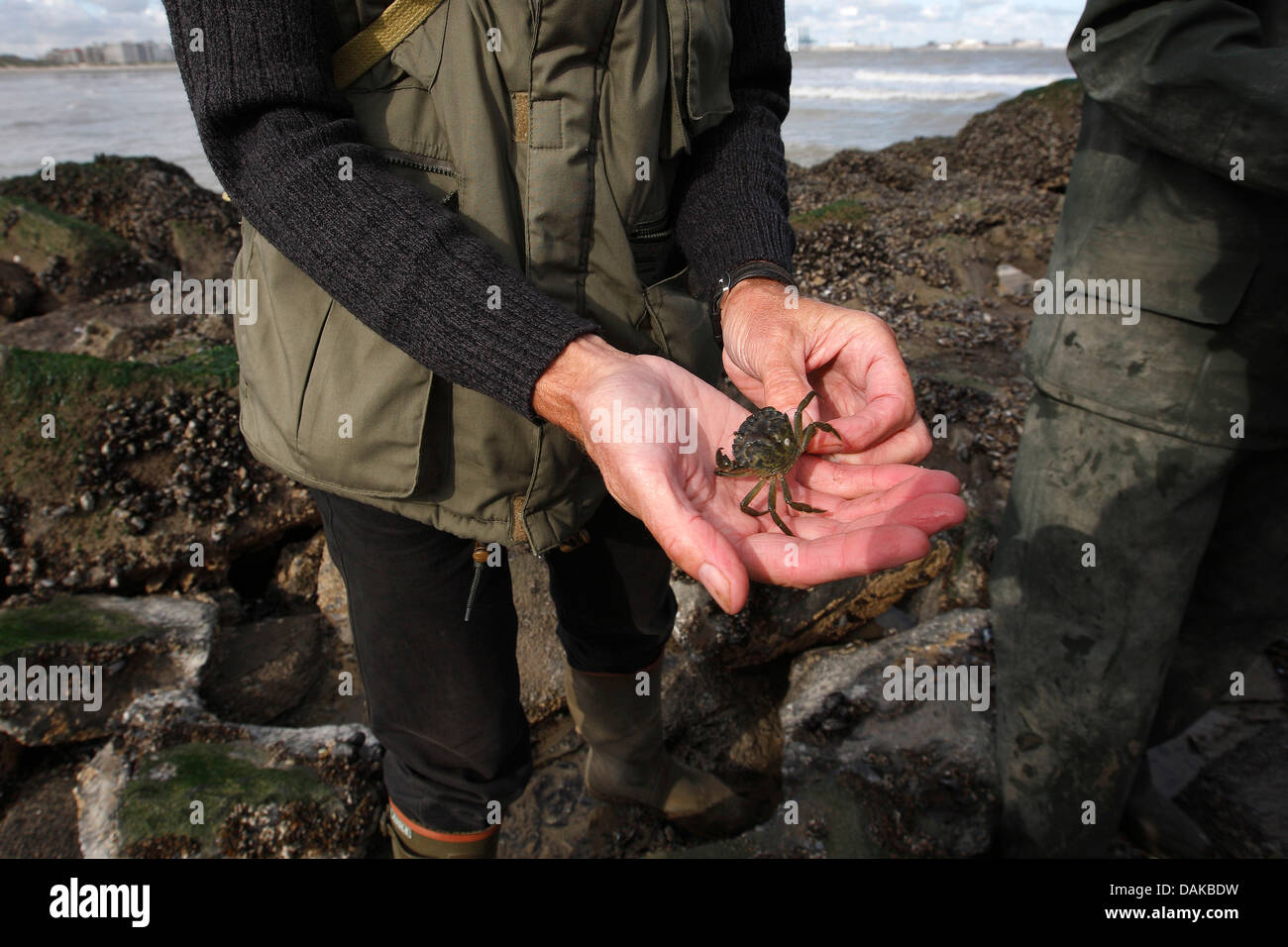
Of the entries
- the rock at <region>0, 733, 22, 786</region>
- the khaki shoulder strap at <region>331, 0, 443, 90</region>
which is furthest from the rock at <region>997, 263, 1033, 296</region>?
the rock at <region>0, 733, 22, 786</region>

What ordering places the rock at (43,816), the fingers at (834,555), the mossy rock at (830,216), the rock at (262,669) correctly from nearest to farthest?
the fingers at (834,555)
the rock at (43,816)
the rock at (262,669)
the mossy rock at (830,216)

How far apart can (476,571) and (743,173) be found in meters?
1.50

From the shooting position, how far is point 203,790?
276cm

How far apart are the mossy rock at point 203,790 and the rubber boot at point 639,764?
1.06 m

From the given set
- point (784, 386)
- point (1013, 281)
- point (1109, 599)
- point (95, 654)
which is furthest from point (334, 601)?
point (1013, 281)

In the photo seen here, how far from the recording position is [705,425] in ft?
6.66

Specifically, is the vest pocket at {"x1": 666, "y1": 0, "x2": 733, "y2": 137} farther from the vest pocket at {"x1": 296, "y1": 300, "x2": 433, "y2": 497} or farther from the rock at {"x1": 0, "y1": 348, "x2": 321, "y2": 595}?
the rock at {"x1": 0, "y1": 348, "x2": 321, "y2": 595}

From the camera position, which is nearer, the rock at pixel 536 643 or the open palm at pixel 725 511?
the open palm at pixel 725 511

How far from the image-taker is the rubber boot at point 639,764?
303 cm

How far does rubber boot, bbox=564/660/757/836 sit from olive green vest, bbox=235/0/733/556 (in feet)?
4.07

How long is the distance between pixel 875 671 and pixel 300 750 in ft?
8.70

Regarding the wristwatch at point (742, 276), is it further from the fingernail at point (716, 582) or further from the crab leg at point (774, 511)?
the fingernail at point (716, 582)

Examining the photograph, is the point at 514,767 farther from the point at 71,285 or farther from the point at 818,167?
the point at 818,167

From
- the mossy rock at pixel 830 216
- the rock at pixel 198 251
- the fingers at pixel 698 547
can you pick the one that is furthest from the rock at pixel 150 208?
the fingers at pixel 698 547
